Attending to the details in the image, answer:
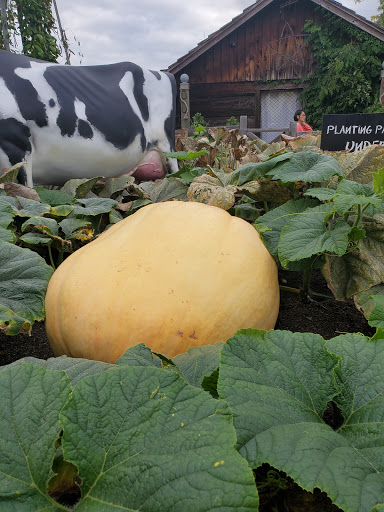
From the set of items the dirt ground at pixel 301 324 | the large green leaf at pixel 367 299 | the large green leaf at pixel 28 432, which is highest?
the large green leaf at pixel 28 432

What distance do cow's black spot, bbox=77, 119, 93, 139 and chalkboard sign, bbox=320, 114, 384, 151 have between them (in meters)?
1.43

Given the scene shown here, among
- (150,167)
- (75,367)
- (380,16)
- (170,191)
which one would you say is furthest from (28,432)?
(380,16)

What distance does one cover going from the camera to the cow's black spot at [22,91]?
2531 millimetres

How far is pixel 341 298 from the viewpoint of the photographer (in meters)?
1.43

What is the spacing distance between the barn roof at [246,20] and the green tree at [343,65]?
328 mm

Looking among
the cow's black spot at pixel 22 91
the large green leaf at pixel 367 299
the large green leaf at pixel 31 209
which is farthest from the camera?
the cow's black spot at pixel 22 91

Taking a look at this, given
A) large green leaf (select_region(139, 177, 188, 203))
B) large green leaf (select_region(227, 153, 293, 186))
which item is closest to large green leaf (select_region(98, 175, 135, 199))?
large green leaf (select_region(139, 177, 188, 203))

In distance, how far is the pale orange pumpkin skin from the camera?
3.96ft

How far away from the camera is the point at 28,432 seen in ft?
1.71

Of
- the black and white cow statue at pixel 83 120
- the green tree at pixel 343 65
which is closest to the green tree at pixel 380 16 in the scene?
the green tree at pixel 343 65

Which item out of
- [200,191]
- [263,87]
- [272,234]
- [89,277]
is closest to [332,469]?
[89,277]

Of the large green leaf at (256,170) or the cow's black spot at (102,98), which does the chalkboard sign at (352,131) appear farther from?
the cow's black spot at (102,98)

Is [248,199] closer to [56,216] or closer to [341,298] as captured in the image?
[341,298]

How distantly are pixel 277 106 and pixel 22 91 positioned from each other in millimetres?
11137
